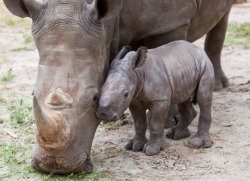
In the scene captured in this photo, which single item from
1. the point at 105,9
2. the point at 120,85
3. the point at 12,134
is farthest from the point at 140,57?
the point at 12,134

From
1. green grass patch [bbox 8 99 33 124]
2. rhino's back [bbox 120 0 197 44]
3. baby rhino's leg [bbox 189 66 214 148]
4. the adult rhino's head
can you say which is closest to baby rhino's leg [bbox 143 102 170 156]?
baby rhino's leg [bbox 189 66 214 148]

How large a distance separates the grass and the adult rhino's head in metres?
5.20

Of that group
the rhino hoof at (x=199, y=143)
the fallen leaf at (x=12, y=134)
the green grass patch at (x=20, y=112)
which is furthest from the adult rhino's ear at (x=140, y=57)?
the green grass patch at (x=20, y=112)

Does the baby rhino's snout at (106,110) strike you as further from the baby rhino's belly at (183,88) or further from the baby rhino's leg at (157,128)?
the baby rhino's belly at (183,88)

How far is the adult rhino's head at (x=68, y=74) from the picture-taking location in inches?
153

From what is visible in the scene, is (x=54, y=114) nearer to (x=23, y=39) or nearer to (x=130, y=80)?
(x=130, y=80)

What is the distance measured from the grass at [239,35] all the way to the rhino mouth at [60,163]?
5.36 m

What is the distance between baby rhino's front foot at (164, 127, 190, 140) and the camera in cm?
502

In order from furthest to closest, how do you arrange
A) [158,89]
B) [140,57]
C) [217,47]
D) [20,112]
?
[217,47]
[20,112]
[158,89]
[140,57]

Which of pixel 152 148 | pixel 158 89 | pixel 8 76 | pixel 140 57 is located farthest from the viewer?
pixel 8 76

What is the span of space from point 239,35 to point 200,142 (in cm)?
524

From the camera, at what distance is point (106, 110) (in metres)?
4.08

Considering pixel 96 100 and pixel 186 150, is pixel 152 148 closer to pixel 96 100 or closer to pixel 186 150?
pixel 186 150

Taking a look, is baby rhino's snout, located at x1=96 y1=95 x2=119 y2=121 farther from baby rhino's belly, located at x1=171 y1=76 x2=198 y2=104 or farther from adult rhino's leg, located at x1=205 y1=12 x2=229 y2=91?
adult rhino's leg, located at x1=205 y1=12 x2=229 y2=91
